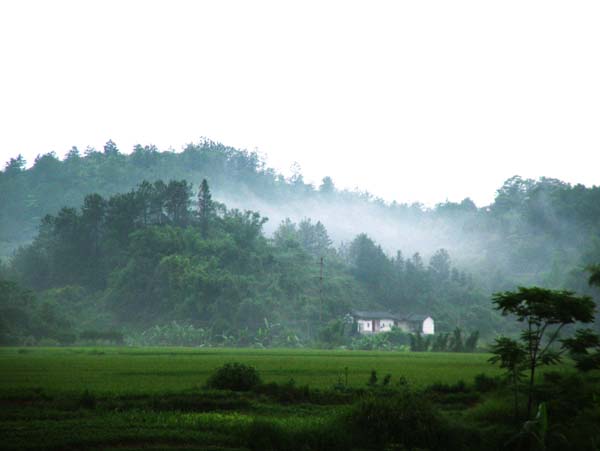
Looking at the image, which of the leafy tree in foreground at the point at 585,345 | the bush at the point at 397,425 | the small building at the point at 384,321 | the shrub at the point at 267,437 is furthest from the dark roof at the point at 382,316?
the shrub at the point at 267,437

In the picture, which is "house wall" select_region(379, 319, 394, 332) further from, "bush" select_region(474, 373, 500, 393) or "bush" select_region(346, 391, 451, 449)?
"bush" select_region(346, 391, 451, 449)

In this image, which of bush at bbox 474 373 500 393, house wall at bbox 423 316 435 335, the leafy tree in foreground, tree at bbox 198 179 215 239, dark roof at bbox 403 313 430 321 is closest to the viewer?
the leafy tree in foreground

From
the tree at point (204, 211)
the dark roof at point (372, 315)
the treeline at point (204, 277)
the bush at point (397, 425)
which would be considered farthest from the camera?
the tree at point (204, 211)

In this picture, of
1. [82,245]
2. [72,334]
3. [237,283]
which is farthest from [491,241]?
[72,334]

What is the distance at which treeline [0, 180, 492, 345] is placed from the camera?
9294cm

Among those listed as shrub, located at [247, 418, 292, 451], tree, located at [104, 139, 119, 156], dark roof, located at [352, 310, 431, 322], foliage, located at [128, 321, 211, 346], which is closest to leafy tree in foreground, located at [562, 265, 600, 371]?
shrub, located at [247, 418, 292, 451]

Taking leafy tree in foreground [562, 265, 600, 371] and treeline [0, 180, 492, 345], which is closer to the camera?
leafy tree in foreground [562, 265, 600, 371]

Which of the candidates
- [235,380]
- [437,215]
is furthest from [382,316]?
[437,215]

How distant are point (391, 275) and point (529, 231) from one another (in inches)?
1572

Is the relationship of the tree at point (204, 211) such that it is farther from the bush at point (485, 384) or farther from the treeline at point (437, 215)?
the bush at point (485, 384)

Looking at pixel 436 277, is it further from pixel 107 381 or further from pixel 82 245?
pixel 107 381

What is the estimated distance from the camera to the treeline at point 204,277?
305ft

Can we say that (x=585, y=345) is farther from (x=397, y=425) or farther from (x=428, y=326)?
(x=428, y=326)

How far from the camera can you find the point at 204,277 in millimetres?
92500
